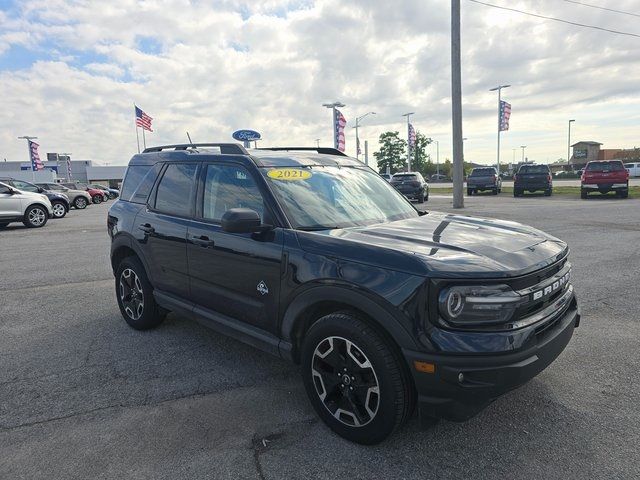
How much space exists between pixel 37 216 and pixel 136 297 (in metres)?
13.7

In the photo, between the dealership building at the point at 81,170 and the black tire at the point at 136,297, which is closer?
the black tire at the point at 136,297

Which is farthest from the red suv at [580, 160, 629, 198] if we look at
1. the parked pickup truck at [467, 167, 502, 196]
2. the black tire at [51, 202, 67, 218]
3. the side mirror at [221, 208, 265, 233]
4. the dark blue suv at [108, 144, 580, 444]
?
the black tire at [51, 202, 67, 218]

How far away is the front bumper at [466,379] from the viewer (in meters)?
2.39

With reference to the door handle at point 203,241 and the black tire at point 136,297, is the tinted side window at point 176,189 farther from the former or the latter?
the black tire at point 136,297

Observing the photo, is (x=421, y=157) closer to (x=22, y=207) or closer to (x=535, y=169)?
(x=535, y=169)

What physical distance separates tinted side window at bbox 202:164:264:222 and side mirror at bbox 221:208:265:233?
9.5 inches

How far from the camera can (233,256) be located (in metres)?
3.53

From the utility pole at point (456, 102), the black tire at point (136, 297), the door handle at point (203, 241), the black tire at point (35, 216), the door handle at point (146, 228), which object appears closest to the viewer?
the door handle at point (203, 241)

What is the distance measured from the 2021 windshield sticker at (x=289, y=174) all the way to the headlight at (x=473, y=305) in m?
1.68

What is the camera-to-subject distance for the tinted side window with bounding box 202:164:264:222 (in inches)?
140

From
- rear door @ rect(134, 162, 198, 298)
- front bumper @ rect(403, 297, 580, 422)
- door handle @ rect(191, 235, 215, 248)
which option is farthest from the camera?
rear door @ rect(134, 162, 198, 298)

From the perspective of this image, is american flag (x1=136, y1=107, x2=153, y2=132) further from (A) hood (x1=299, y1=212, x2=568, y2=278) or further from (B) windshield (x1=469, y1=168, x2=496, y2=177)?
(A) hood (x1=299, y1=212, x2=568, y2=278)

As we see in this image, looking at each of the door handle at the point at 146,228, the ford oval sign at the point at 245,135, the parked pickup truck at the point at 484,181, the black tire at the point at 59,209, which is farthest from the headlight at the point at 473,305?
the parked pickup truck at the point at 484,181

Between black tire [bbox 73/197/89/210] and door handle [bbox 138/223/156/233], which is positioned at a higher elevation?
door handle [bbox 138/223/156/233]
